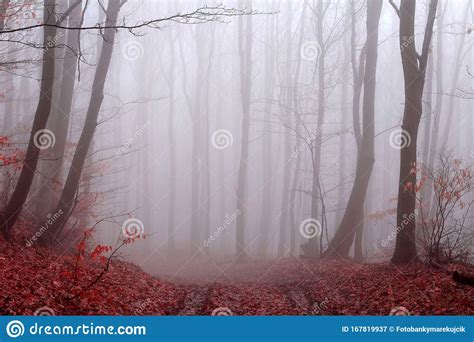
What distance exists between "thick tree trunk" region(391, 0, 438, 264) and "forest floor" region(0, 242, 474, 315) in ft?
2.16

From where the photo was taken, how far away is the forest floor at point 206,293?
22.5 ft

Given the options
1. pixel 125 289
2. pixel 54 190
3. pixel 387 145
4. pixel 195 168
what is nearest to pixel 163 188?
pixel 195 168

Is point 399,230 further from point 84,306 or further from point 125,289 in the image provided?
point 84,306

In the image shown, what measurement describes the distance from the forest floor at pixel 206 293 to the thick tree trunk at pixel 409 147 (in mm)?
658

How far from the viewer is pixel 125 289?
8609 millimetres

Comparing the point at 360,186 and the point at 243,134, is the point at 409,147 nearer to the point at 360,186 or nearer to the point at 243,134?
the point at 360,186

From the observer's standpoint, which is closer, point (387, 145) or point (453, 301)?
point (453, 301)

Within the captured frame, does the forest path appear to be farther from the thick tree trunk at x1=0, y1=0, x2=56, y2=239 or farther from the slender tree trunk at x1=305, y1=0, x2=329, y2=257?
the slender tree trunk at x1=305, y1=0, x2=329, y2=257

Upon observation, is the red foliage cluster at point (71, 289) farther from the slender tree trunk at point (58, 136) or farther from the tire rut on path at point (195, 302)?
the slender tree trunk at point (58, 136)

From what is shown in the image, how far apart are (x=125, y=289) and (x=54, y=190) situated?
6413 millimetres

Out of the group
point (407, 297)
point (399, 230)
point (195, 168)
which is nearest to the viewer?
point (407, 297)

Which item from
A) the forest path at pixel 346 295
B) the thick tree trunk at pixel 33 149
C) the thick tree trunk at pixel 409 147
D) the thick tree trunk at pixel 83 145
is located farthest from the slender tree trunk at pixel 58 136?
the thick tree trunk at pixel 409 147

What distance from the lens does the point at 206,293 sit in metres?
9.98

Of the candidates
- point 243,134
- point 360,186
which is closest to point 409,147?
point 360,186
